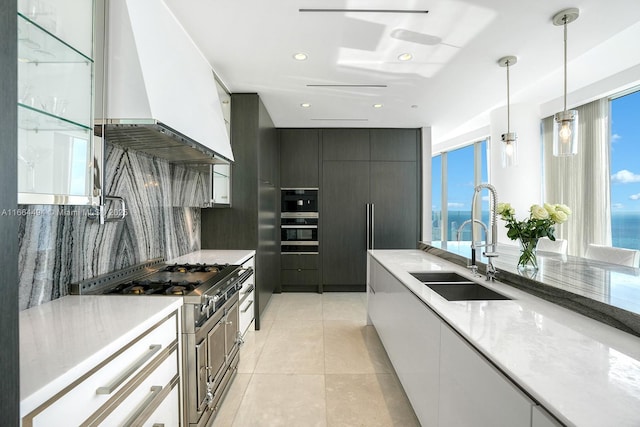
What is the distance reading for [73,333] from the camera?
116 cm

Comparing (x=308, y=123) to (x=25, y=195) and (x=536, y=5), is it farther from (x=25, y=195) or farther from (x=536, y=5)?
(x=25, y=195)

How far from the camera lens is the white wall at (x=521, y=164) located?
4566mm

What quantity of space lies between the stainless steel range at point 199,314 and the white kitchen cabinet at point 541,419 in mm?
1470

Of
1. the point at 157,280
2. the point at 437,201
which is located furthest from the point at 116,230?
the point at 437,201

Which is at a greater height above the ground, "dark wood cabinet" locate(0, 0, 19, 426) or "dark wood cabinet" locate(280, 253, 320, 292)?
"dark wood cabinet" locate(0, 0, 19, 426)

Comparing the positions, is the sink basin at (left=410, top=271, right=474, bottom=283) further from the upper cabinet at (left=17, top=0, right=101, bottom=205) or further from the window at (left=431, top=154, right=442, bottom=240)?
the window at (left=431, top=154, right=442, bottom=240)

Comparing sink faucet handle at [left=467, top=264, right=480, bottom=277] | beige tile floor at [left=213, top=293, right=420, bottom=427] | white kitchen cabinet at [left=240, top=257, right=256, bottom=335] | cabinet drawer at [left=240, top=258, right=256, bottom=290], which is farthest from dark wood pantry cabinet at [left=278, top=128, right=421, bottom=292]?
sink faucet handle at [left=467, top=264, right=480, bottom=277]

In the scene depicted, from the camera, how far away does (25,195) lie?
1.08m

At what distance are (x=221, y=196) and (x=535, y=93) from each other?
437 cm

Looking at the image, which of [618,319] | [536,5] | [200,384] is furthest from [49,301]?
[536,5]

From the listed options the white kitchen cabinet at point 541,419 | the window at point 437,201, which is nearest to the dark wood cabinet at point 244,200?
the white kitchen cabinet at point 541,419

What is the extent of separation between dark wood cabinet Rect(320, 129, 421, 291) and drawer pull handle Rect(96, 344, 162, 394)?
400cm

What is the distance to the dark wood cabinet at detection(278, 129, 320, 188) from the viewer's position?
5.26 m

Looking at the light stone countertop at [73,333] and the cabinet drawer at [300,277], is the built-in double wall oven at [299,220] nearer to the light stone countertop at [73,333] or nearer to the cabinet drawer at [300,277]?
the cabinet drawer at [300,277]
